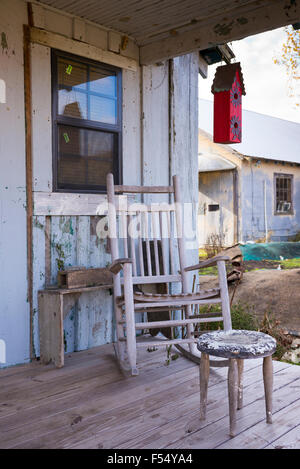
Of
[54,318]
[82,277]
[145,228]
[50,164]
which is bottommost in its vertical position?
[54,318]

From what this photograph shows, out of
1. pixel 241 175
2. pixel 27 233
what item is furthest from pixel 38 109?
pixel 241 175

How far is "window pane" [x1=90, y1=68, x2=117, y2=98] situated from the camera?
3430 millimetres

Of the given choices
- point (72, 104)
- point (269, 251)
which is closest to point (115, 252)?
point (72, 104)

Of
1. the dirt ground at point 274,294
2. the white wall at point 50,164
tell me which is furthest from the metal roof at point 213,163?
the white wall at point 50,164

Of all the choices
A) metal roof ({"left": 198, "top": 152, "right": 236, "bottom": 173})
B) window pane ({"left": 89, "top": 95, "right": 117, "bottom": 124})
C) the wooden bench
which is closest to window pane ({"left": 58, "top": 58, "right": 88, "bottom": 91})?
window pane ({"left": 89, "top": 95, "right": 117, "bottom": 124})

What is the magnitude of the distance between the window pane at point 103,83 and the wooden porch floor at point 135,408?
6.58 feet

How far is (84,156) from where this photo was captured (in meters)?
3.40

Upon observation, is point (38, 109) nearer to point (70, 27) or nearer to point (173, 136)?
point (70, 27)

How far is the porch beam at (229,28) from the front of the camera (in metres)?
2.91

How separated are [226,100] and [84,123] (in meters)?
1.06

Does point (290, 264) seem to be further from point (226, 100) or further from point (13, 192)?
point (13, 192)

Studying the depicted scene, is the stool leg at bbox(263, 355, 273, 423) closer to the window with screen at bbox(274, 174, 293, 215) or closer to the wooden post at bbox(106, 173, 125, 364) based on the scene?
the wooden post at bbox(106, 173, 125, 364)

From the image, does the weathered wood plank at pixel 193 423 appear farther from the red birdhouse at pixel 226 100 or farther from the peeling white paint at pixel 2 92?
the peeling white paint at pixel 2 92

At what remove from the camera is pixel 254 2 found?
2.99m
